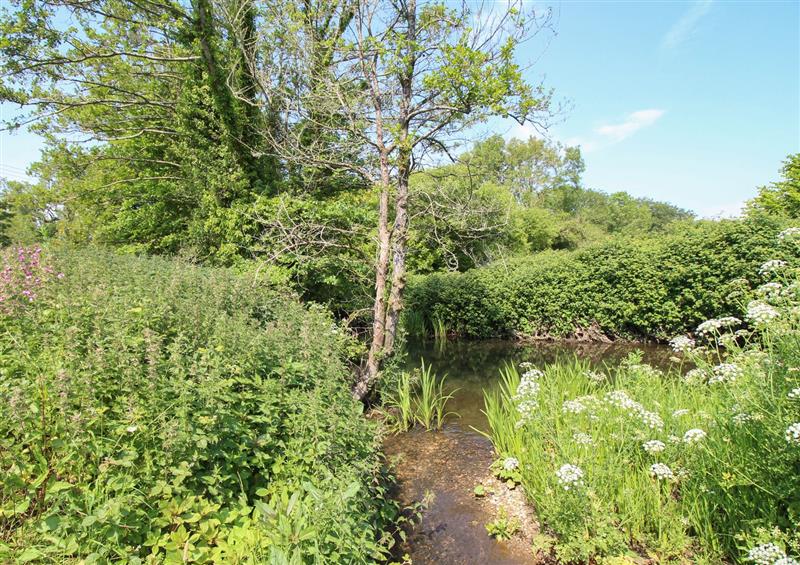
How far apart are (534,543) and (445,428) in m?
2.50

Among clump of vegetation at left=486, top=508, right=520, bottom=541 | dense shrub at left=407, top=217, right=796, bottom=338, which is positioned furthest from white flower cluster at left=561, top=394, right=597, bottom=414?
dense shrub at left=407, top=217, right=796, bottom=338

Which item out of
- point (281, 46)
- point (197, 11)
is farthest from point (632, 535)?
point (197, 11)

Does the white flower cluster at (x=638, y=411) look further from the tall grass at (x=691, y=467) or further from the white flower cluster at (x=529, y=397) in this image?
the white flower cluster at (x=529, y=397)

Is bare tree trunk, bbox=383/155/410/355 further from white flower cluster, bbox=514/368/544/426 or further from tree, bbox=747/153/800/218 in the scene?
tree, bbox=747/153/800/218

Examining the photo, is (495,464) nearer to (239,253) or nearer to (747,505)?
(747,505)

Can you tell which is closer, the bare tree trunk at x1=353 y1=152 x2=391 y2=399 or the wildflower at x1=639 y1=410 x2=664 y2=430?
the wildflower at x1=639 y1=410 x2=664 y2=430

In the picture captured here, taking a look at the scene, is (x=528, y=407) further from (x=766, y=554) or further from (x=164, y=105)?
(x=164, y=105)

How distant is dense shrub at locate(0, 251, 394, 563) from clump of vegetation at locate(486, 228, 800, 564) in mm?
1469

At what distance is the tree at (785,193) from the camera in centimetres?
1347

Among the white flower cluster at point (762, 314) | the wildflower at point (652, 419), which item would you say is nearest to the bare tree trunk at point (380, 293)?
the wildflower at point (652, 419)

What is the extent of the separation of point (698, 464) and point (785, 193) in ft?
56.7

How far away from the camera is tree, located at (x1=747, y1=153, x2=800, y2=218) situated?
13469 mm

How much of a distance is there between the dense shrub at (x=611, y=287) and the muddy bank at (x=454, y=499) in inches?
165

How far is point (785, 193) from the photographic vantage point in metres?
14.4
